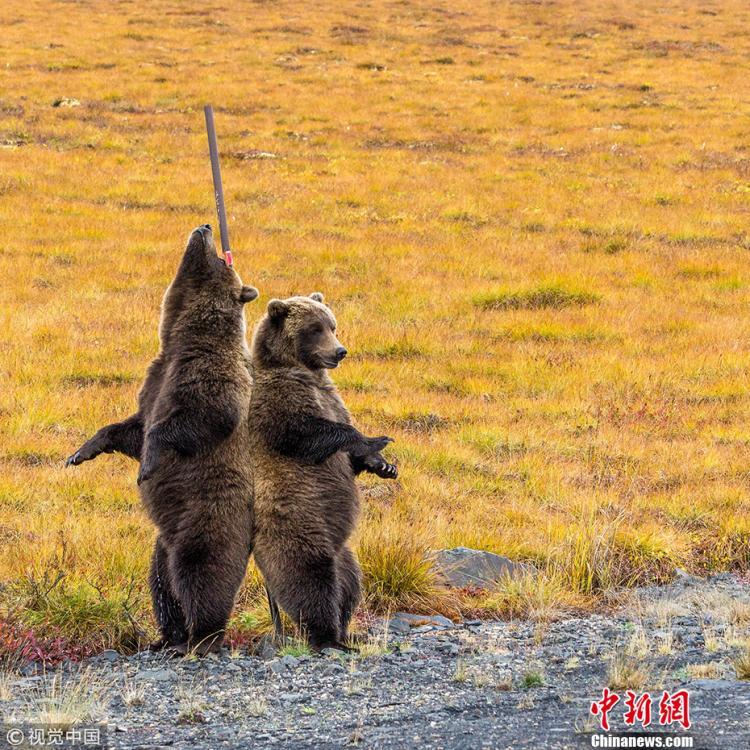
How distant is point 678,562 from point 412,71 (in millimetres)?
38828

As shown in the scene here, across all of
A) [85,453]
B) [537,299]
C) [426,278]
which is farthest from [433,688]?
[426,278]

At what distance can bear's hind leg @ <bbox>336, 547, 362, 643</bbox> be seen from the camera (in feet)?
22.2

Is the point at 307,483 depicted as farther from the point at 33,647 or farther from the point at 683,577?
the point at 683,577

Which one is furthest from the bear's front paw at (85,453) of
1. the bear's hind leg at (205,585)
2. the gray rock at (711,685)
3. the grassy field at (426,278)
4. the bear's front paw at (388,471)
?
the gray rock at (711,685)

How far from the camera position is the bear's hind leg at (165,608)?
268 inches

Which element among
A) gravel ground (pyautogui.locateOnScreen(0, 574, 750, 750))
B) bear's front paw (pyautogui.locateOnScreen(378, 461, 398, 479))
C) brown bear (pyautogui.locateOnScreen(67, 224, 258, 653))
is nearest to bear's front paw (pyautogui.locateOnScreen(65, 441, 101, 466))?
brown bear (pyautogui.locateOnScreen(67, 224, 258, 653))

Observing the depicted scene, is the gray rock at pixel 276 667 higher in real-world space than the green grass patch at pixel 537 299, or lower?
higher

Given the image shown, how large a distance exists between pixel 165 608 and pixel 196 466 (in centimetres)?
97

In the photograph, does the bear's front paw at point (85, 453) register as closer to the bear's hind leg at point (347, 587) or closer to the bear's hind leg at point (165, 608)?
the bear's hind leg at point (165, 608)

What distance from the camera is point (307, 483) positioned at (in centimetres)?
667

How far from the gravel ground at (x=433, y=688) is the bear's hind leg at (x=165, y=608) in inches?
6.5

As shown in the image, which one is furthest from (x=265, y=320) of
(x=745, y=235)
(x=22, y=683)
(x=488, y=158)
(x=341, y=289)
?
(x=488, y=158)

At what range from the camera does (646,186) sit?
28.7 meters

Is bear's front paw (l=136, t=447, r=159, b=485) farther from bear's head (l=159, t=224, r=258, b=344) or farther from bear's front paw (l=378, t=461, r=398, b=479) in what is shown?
bear's front paw (l=378, t=461, r=398, b=479)
